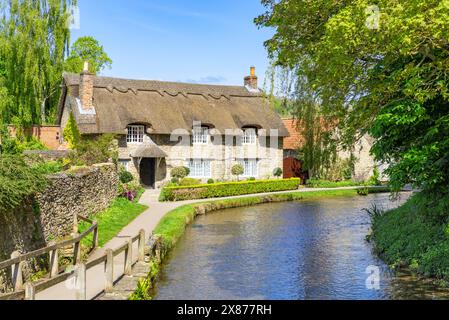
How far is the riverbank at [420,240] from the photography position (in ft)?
44.2

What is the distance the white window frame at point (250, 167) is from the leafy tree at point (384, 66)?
23.9 metres

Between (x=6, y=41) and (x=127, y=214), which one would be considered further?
(x=6, y=41)

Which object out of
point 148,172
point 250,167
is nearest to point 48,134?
point 148,172

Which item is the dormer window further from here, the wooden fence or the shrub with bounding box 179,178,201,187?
the wooden fence

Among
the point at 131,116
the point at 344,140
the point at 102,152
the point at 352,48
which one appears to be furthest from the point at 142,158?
the point at 352,48

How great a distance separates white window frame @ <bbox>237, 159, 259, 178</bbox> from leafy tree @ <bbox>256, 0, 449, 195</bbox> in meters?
23.9

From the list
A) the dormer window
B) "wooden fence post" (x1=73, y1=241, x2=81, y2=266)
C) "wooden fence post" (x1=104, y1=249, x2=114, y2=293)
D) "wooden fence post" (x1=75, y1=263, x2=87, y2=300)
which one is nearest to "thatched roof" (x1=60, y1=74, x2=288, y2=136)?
the dormer window

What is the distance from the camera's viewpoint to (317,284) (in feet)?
44.0

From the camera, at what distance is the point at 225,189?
111 feet

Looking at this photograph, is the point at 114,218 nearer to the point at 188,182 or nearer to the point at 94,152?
the point at 94,152

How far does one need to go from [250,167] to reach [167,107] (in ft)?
26.7
